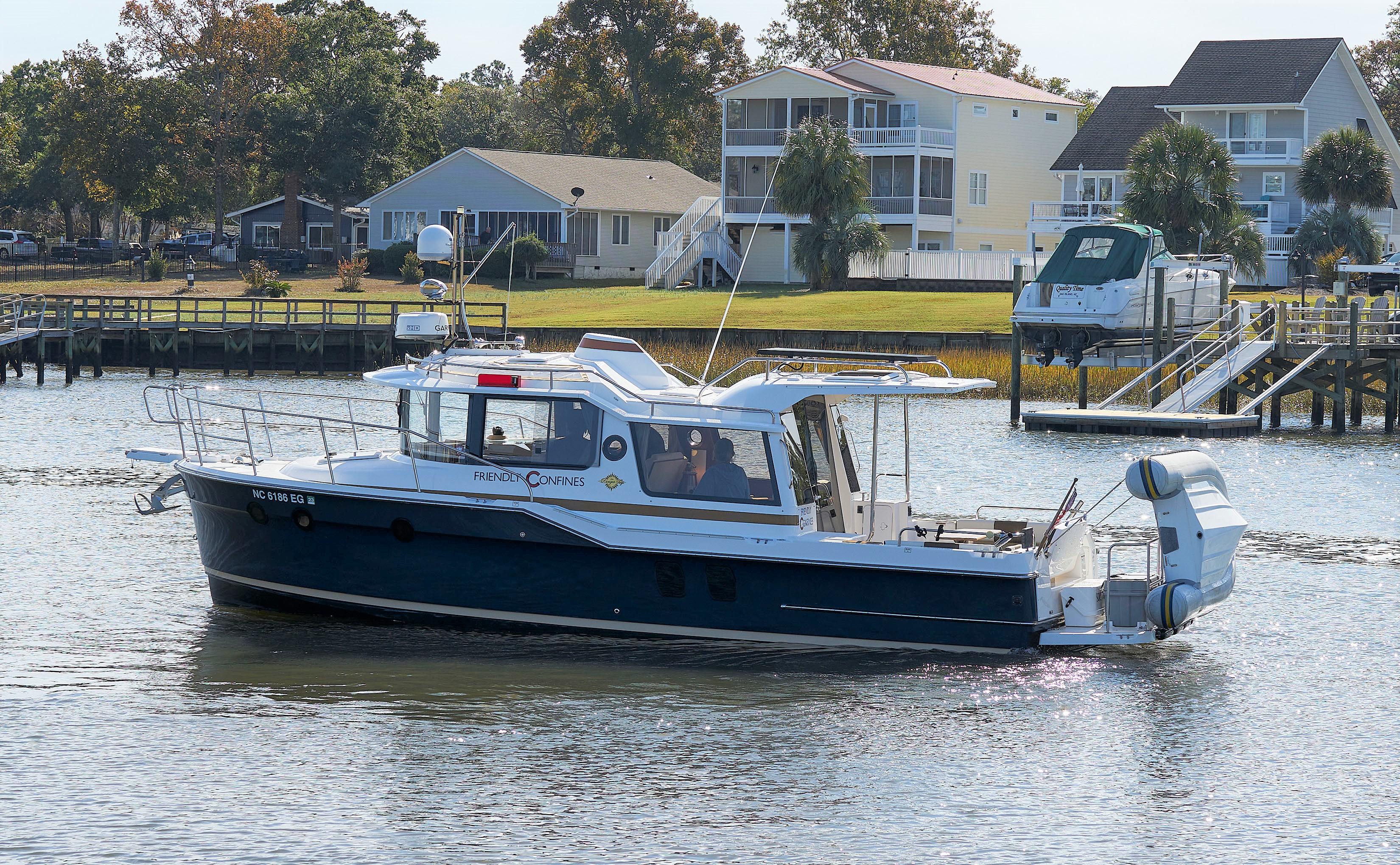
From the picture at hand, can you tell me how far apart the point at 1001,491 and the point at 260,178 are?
3070 inches

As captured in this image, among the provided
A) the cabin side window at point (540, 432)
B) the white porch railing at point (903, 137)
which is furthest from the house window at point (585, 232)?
the cabin side window at point (540, 432)

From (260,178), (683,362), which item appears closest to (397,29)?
(260,178)

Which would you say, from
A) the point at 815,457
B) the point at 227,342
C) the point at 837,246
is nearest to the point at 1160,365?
the point at 815,457

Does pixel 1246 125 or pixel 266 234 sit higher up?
pixel 1246 125

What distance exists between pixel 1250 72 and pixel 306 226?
47055mm

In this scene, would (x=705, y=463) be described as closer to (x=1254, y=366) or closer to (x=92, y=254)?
(x=1254, y=366)

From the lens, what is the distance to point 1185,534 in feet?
50.4

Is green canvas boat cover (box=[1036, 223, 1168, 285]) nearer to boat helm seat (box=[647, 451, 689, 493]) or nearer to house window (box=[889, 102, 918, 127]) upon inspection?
boat helm seat (box=[647, 451, 689, 493])

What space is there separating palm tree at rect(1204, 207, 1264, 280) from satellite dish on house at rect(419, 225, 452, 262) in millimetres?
39624

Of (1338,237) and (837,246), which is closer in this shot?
(1338,237)

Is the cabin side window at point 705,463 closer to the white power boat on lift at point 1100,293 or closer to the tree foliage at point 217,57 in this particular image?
the white power boat on lift at point 1100,293

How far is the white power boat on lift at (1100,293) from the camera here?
38.3 m

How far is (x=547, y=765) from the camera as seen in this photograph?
12867mm

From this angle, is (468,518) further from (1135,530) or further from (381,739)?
(1135,530)
